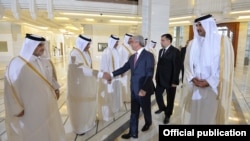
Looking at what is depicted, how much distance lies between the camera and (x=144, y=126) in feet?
10.2

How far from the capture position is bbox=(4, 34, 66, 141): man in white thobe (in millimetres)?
1853

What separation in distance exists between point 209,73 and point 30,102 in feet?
6.22

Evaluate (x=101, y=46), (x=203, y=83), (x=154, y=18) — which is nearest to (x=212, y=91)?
(x=203, y=83)

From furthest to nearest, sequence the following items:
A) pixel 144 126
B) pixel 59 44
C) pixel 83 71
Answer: pixel 59 44 < pixel 144 126 < pixel 83 71

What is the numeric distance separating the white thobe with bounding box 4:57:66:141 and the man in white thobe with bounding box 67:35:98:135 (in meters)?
0.63

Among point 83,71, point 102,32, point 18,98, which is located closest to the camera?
point 18,98

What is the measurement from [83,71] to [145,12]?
14.5ft

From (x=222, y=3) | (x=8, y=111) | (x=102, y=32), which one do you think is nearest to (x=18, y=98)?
(x=8, y=111)

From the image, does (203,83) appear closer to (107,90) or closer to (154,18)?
(107,90)

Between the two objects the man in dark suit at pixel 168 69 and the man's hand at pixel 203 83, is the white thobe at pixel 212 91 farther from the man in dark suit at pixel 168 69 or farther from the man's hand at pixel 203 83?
the man in dark suit at pixel 168 69

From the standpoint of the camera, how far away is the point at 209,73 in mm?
2184

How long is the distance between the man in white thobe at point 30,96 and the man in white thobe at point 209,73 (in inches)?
62.7

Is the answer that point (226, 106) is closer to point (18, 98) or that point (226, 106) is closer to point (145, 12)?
point (18, 98)

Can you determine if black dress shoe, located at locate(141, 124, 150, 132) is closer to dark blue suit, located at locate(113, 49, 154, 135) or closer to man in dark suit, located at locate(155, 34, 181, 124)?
dark blue suit, located at locate(113, 49, 154, 135)
